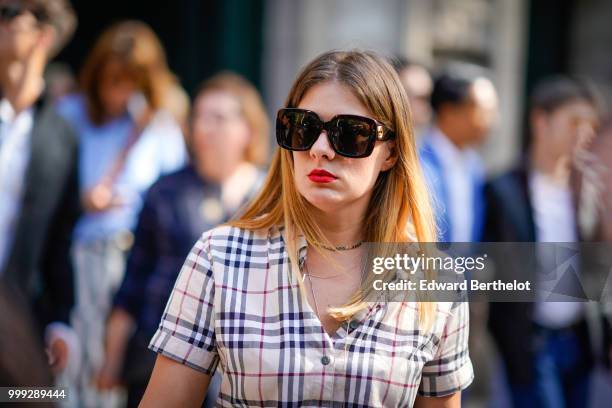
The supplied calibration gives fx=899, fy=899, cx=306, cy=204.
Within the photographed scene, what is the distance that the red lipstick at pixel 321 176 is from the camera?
2.23 m

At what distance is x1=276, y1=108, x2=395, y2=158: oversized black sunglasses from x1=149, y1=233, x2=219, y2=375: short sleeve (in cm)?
38

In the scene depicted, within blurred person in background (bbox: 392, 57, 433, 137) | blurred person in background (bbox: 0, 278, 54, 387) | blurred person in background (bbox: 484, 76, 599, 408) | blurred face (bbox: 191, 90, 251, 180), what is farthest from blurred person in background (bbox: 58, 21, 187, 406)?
blurred person in background (bbox: 0, 278, 54, 387)

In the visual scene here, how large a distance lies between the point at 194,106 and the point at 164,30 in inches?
168

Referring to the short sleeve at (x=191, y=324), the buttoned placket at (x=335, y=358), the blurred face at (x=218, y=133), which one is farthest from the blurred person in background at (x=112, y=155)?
the buttoned placket at (x=335, y=358)

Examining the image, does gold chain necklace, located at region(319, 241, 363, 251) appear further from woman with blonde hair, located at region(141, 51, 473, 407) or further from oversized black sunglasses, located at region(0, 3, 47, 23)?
oversized black sunglasses, located at region(0, 3, 47, 23)

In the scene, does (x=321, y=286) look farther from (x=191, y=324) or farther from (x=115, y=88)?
(x=115, y=88)

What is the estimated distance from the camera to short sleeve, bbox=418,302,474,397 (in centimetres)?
226

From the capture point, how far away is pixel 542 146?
452 centimetres

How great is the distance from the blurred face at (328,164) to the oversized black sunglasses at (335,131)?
0.02 m

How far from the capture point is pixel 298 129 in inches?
88.0

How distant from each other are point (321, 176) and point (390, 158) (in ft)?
0.79

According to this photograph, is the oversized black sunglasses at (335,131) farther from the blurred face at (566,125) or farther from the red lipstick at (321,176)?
the blurred face at (566,125)

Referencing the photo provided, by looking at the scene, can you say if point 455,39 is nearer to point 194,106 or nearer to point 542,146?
point 542,146

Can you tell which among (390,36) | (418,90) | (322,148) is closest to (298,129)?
(322,148)
